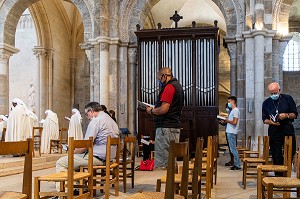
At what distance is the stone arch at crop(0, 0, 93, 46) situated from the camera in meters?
12.2

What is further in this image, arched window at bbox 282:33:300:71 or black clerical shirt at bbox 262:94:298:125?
arched window at bbox 282:33:300:71

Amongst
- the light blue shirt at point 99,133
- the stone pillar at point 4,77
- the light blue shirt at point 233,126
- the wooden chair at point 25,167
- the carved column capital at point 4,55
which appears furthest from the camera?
the stone pillar at point 4,77

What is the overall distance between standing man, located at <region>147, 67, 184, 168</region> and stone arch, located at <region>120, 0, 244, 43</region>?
6769mm

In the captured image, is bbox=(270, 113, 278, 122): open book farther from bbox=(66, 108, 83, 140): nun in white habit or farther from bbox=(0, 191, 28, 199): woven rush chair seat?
bbox=(66, 108, 83, 140): nun in white habit

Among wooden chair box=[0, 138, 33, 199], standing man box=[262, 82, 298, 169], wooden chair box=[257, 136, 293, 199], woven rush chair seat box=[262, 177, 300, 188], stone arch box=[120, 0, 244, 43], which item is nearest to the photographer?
wooden chair box=[0, 138, 33, 199]

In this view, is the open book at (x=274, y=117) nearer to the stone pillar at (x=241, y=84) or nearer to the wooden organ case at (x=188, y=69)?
the wooden organ case at (x=188, y=69)

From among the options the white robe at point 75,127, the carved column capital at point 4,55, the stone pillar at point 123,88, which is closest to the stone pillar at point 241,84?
the stone pillar at point 123,88

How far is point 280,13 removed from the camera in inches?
431

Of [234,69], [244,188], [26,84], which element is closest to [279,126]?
[244,188]

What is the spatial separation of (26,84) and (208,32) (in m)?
9.55

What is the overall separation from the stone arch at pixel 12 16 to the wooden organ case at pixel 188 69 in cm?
179

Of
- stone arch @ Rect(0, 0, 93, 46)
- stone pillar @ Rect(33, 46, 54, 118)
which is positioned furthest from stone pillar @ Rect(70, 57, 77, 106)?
stone arch @ Rect(0, 0, 93, 46)

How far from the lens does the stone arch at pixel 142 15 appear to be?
1152 cm

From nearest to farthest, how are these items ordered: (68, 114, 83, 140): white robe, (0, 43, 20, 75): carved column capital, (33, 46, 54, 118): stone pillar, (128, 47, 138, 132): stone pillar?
1. (68, 114, 83, 140): white robe
2. (128, 47, 138, 132): stone pillar
3. (0, 43, 20, 75): carved column capital
4. (33, 46, 54, 118): stone pillar
